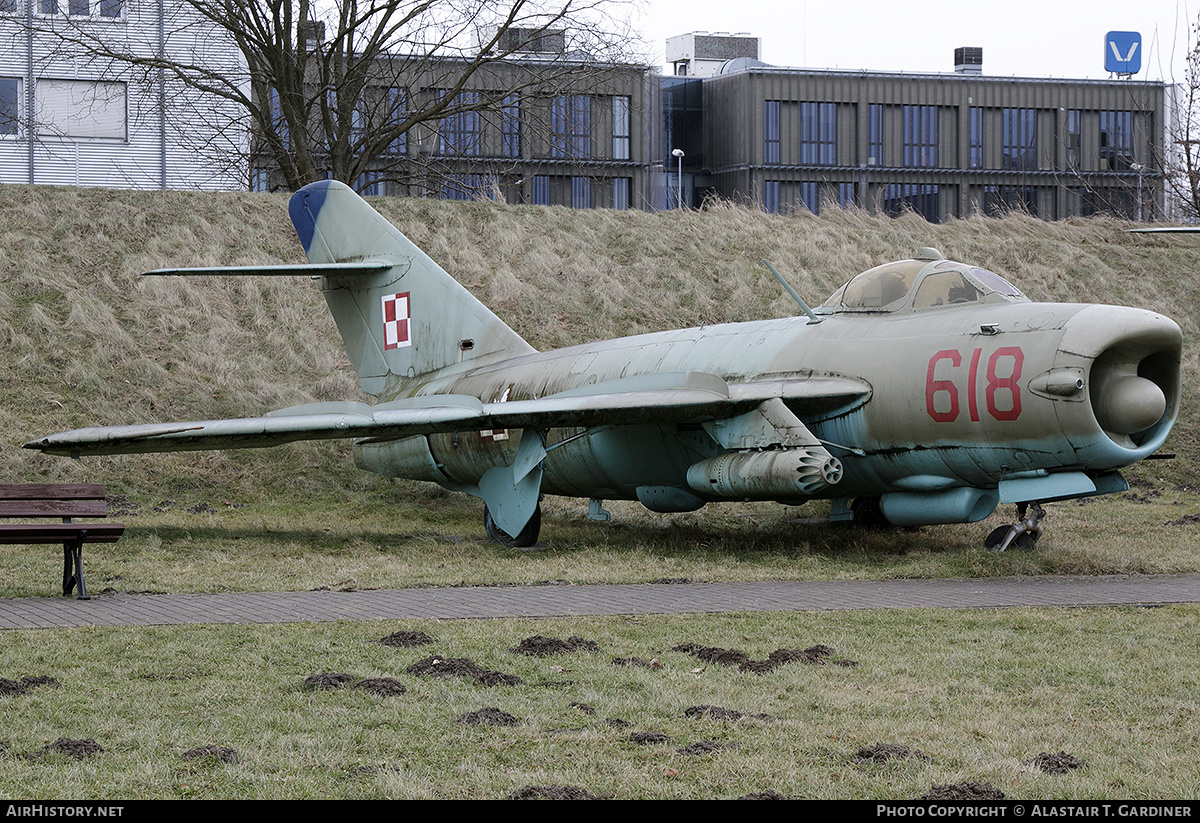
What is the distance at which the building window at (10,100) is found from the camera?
37.2m

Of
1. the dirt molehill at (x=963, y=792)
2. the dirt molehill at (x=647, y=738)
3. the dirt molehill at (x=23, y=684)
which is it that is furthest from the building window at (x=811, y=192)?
the dirt molehill at (x=963, y=792)

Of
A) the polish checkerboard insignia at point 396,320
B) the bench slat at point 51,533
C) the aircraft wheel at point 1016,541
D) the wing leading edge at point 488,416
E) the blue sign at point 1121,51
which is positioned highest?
the blue sign at point 1121,51

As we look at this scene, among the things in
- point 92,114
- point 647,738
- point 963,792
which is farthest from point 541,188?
point 963,792

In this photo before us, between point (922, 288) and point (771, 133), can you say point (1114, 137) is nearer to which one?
point (771, 133)

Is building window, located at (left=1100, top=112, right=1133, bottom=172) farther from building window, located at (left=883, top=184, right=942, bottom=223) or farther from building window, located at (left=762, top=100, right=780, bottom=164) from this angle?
building window, located at (left=762, top=100, right=780, bottom=164)

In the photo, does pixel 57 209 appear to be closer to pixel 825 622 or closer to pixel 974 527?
pixel 974 527

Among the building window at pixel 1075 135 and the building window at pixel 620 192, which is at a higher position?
the building window at pixel 1075 135

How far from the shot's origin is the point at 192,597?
10.0 metres

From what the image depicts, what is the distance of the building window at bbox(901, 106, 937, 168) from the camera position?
55.2m

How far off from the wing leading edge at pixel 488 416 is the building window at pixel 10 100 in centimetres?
Result: 2876

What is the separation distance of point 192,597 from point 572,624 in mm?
3426

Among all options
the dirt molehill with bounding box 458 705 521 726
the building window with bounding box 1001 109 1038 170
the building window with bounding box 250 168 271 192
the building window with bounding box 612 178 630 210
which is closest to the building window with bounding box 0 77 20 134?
the building window with bounding box 250 168 271 192

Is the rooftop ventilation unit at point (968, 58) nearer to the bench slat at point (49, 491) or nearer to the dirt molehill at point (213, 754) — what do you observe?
the bench slat at point (49, 491)

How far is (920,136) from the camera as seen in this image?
55344 mm
